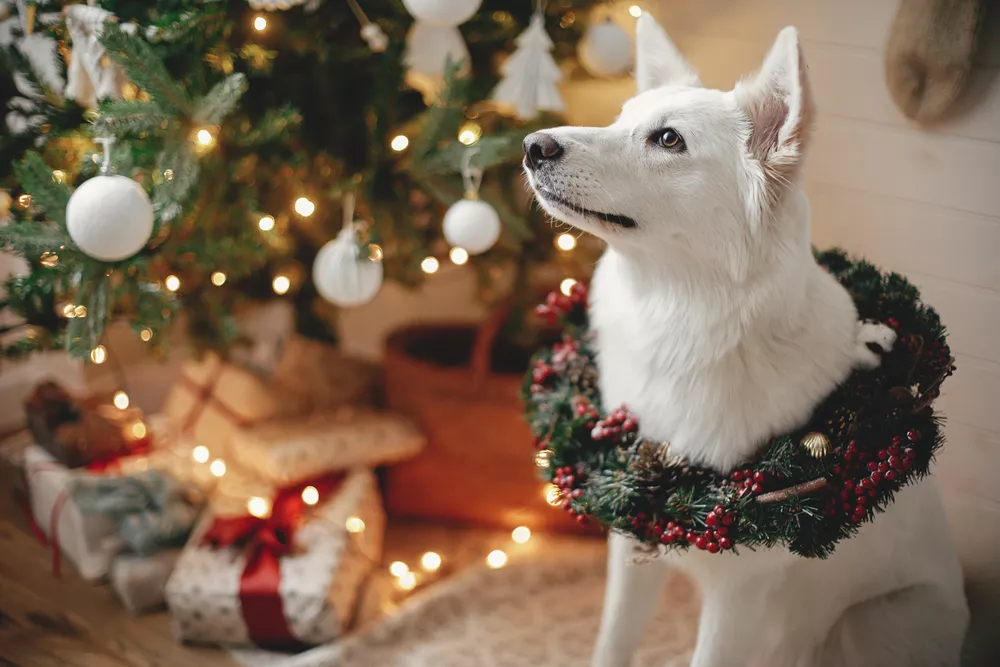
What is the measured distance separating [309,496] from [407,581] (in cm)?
29

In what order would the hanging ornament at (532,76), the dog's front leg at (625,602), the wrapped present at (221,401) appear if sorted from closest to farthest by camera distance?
the dog's front leg at (625,602) → the hanging ornament at (532,76) → the wrapped present at (221,401)

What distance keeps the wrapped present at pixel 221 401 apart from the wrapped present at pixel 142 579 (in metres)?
0.32

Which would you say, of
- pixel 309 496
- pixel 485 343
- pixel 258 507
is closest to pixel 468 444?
pixel 485 343

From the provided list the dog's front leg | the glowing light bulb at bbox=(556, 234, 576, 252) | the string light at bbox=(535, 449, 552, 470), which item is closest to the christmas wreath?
the string light at bbox=(535, 449, 552, 470)

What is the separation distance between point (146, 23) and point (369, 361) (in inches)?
43.5

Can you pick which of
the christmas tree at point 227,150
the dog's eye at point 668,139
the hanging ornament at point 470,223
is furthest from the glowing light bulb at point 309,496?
the dog's eye at point 668,139

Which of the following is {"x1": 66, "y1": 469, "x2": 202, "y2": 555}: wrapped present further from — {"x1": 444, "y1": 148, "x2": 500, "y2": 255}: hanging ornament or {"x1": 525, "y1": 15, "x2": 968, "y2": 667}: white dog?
{"x1": 525, "y1": 15, "x2": 968, "y2": 667}: white dog

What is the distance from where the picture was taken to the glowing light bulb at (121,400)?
6.27 feet

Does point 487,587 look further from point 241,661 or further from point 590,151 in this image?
point 590,151

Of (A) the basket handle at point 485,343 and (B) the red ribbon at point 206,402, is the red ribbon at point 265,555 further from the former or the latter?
(A) the basket handle at point 485,343

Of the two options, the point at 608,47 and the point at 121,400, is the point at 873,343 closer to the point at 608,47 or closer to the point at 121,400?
the point at 608,47

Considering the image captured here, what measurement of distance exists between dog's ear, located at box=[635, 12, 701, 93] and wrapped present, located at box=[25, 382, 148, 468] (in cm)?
142

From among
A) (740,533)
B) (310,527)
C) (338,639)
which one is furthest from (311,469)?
(740,533)

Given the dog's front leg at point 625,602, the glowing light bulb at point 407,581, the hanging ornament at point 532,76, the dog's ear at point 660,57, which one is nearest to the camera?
the dog's ear at point 660,57
